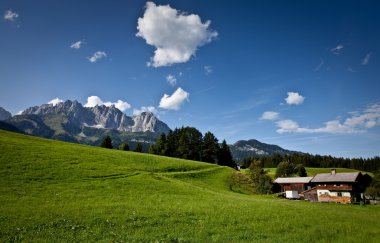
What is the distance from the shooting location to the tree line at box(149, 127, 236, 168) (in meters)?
134

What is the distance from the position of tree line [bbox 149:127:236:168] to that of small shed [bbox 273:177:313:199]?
35.9 metres

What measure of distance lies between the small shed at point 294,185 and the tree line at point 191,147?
35.9 m

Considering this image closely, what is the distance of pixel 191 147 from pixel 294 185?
164ft

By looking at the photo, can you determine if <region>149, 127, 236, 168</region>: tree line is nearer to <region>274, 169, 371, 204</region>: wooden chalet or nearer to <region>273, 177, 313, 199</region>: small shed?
<region>273, 177, 313, 199</region>: small shed

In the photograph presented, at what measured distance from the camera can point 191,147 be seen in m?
135

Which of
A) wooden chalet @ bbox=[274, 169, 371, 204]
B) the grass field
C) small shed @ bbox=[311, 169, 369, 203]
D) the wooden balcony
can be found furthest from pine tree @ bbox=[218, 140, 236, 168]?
the grass field

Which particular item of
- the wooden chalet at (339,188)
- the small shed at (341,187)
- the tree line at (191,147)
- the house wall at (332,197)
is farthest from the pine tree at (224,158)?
the house wall at (332,197)

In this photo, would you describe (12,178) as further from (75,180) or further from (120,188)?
(120,188)

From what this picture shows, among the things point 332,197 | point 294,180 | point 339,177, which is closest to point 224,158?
point 294,180

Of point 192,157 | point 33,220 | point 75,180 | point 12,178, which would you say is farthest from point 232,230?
point 192,157

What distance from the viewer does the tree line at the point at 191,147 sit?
13375cm

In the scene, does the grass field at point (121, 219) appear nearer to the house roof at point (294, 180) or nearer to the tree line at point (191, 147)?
the house roof at point (294, 180)

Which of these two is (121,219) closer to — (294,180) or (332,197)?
(332,197)

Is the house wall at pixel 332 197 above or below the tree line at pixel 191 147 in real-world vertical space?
below
